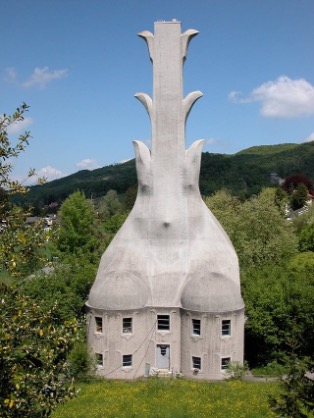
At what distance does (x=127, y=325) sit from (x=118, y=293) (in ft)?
6.87

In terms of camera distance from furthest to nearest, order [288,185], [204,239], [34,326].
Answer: [288,185], [204,239], [34,326]

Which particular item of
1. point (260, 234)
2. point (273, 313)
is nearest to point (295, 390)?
point (273, 313)

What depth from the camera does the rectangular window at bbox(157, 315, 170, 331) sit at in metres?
31.5

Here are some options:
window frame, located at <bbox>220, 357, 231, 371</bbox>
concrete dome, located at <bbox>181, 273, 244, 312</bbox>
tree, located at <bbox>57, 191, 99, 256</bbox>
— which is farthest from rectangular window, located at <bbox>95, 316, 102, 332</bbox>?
tree, located at <bbox>57, 191, 99, 256</bbox>

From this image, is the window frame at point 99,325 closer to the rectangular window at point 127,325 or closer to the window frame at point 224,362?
the rectangular window at point 127,325

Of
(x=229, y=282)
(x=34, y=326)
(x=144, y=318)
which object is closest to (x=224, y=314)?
(x=229, y=282)

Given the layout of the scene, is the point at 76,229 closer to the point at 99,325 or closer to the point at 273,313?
the point at 99,325

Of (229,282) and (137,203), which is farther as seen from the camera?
(137,203)

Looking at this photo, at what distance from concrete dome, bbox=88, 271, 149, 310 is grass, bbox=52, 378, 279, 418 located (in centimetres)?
440

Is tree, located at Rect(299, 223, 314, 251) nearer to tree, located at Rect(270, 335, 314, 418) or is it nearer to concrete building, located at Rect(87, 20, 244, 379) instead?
concrete building, located at Rect(87, 20, 244, 379)

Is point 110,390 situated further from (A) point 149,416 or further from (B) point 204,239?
(B) point 204,239

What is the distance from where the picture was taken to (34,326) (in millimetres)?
11875

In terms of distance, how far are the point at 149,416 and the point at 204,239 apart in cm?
1256

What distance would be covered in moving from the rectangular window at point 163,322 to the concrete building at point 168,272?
0.20 ft
